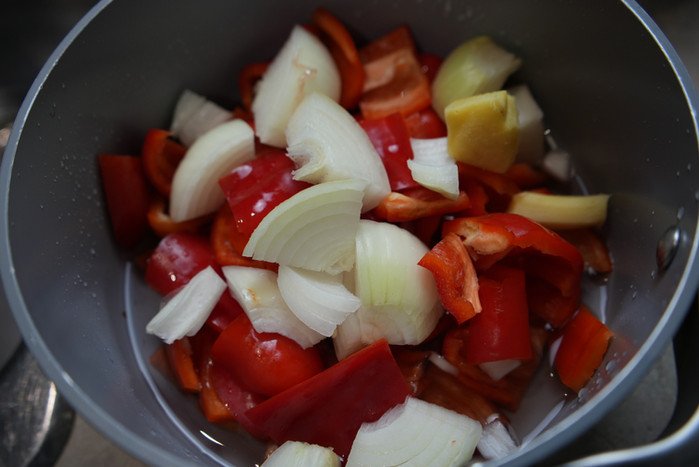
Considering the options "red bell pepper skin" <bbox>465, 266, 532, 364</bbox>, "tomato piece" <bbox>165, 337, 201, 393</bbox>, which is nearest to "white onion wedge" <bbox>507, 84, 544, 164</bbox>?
"red bell pepper skin" <bbox>465, 266, 532, 364</bbox>

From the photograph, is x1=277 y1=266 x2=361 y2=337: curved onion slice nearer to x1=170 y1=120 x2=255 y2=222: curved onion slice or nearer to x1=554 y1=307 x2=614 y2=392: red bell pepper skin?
x1=170 y1=120 x2=255 y2=222: curved onion slice

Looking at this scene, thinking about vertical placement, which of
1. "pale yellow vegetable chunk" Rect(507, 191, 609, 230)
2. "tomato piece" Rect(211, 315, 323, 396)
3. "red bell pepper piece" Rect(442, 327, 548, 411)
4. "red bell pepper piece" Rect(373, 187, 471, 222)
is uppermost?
"red bell pepper piece" Rect(373, 187, 471, 222)

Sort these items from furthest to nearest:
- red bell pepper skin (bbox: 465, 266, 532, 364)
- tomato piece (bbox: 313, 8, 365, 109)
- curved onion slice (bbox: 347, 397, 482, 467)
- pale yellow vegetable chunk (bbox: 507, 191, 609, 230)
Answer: tomato piece (bbox: 313, 8, 365, 109) → pale yellow vegetable chunk (bbox: 507, 191, 609, 230) → red bell pepper skin (bbox: 465, 266, 532, 364) → curved onion slice (bbox: 347, 397, 482, 467)

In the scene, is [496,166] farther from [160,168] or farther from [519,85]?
[160,168]

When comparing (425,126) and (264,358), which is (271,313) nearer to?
(264,358)

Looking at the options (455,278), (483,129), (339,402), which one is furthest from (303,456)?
(483,129)

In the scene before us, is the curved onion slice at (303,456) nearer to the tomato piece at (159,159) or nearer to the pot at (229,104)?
the pot at (229,104)

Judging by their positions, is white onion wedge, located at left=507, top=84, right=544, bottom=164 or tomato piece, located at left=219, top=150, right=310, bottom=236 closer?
tomato piece, located at left=219, top=150, right=310, bottom=236

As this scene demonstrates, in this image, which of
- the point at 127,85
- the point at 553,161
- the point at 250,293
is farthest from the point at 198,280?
the point at 553,161
